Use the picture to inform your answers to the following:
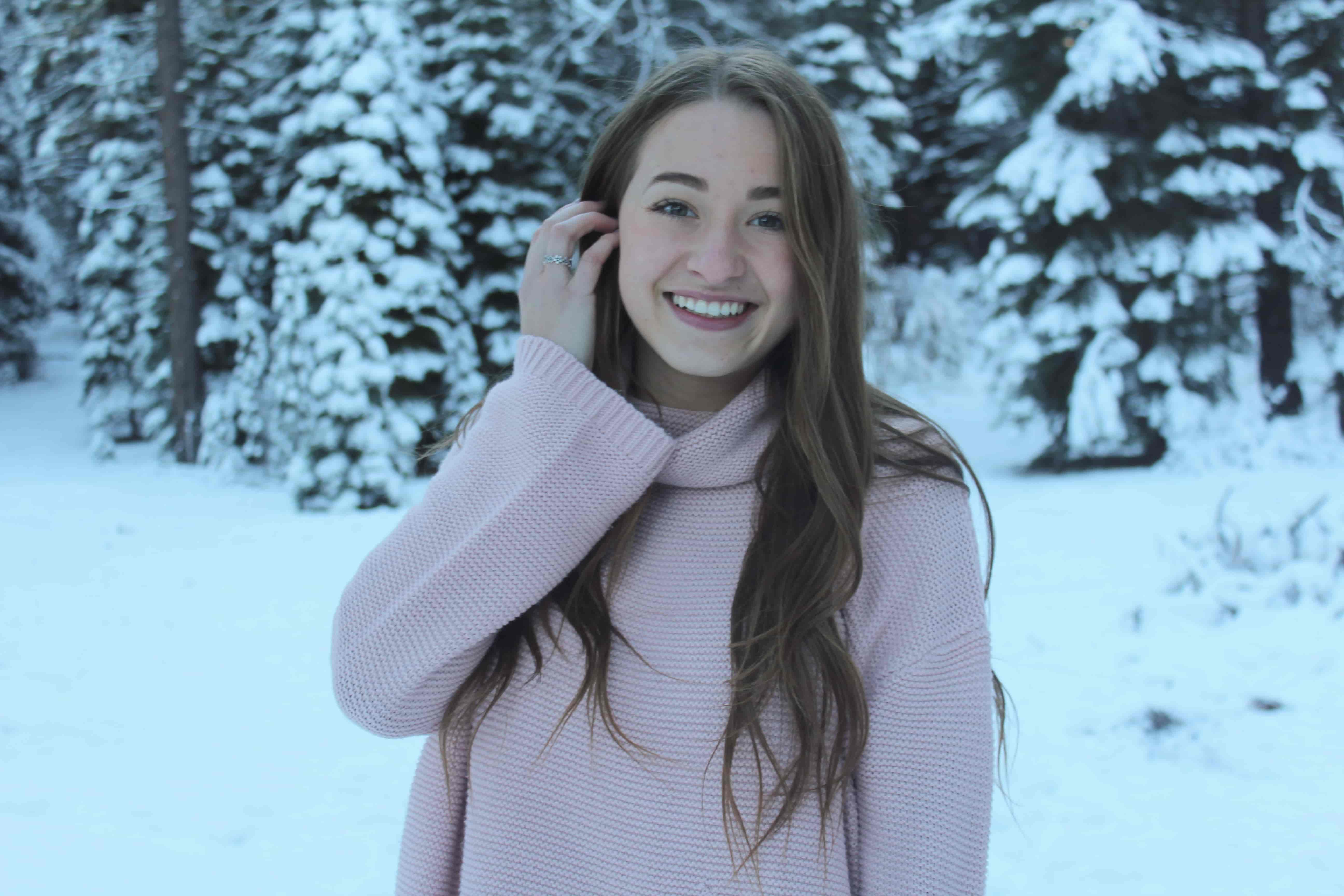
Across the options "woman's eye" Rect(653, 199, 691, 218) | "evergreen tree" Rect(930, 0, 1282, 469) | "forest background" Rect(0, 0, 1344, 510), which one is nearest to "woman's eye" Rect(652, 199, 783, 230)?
"woman's eye" Rect(653, 199, 691, 218)

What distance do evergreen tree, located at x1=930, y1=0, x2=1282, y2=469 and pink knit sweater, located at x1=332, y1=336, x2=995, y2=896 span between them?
370 inches

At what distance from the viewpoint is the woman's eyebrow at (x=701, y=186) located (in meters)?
1.51

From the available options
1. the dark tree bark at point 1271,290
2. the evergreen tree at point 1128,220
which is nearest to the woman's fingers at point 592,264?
the evergreen tree at point 1128,220

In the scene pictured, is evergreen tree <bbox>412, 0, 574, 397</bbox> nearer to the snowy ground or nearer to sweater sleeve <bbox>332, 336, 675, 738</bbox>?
the snowy ground

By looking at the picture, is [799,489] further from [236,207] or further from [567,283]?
[236,207]

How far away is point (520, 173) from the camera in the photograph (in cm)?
1228

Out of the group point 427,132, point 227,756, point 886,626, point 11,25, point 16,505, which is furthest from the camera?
point 11,25

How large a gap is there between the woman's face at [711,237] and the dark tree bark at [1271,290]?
10538mm

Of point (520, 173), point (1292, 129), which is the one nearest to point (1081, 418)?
point (1292, 129)

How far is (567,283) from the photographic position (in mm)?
1697

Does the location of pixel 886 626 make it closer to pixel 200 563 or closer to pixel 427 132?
pixel 200 563

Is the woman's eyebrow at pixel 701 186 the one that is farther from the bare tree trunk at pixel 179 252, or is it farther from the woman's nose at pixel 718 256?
the bare tree trunk at pixel 179 252

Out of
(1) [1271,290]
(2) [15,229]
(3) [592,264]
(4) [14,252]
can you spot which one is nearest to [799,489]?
(3) [592,264]

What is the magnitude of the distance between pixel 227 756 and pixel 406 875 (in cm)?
309
